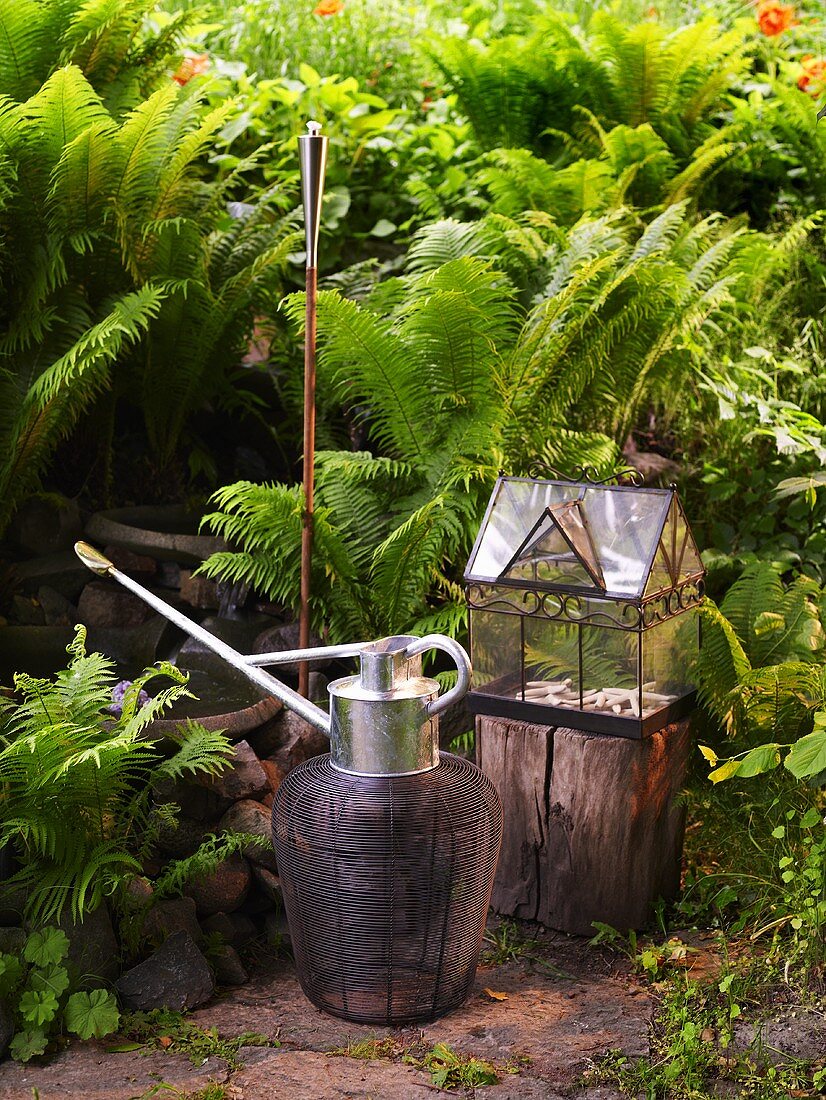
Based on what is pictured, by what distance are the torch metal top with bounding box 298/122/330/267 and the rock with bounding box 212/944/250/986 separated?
1.83 m

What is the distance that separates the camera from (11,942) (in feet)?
8.59

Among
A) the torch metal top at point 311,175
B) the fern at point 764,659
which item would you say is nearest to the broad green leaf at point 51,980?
the fern at point 764,659

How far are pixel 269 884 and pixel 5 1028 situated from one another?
78cm

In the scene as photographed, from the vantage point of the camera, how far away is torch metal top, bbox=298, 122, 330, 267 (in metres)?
3.18

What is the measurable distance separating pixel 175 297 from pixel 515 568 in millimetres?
1715

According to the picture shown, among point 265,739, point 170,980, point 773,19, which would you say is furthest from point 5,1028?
point 773,19

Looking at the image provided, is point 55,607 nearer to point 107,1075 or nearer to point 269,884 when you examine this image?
point 269,884

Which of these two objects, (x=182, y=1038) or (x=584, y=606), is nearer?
(x=182, y=1038)

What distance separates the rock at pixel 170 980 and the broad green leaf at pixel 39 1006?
0.65 ft

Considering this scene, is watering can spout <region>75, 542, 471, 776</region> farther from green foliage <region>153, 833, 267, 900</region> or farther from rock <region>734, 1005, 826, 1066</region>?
rock <region>734, 1005, 826, 1066</region>

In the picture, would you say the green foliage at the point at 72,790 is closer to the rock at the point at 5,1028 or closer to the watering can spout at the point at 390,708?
the rock at the point at 5,1028

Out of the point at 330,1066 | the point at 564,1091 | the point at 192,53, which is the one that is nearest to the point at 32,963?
the point at 330,1066

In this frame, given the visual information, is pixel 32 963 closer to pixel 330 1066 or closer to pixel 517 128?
pixel 330 1066

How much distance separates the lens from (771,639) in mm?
3252
